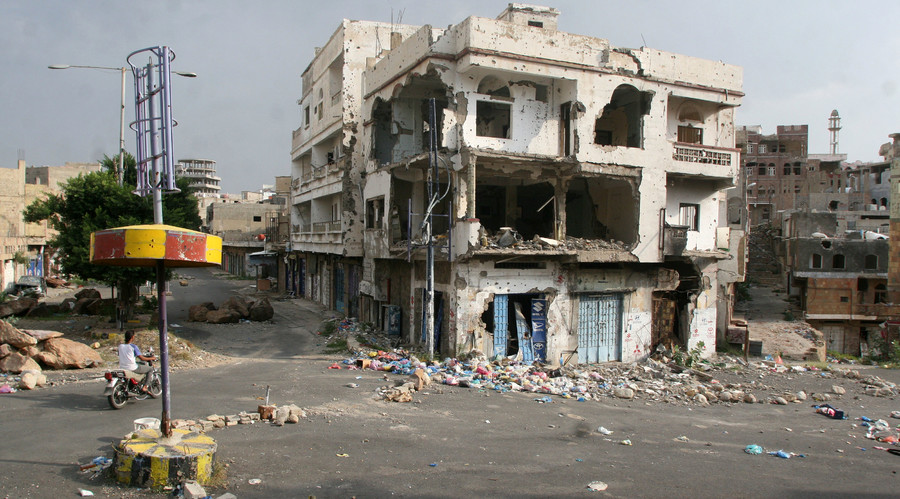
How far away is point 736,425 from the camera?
41.5ft

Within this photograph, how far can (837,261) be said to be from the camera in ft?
121

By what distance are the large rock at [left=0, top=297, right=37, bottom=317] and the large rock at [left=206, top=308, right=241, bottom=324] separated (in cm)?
636

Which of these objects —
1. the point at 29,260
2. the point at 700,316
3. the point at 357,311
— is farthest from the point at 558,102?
the point at 29,260

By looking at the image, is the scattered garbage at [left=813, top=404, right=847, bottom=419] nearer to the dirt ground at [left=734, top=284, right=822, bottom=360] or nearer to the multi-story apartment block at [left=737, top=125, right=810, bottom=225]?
the dirt ground at [left=734, top=284, right=822, bottom=360]

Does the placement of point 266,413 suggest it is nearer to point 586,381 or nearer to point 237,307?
point 586,381

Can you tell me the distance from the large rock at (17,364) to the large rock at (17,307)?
10813 millimetres

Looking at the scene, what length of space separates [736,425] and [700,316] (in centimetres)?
951

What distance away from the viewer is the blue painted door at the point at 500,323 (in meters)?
17.7

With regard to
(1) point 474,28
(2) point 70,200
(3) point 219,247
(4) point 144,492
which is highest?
(1) point 474,28

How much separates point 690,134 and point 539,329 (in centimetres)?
941

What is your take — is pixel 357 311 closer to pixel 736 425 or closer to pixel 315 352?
pixel 315 352

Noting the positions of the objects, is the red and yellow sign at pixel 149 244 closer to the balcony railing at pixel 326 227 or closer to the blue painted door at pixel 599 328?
the blue painted door at pixel 599 328

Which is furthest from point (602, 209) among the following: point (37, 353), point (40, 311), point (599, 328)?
point (40, 311)

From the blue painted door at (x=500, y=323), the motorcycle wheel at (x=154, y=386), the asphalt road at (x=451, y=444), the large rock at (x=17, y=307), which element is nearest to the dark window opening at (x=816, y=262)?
the asphalt road at (x=451, y=444)
